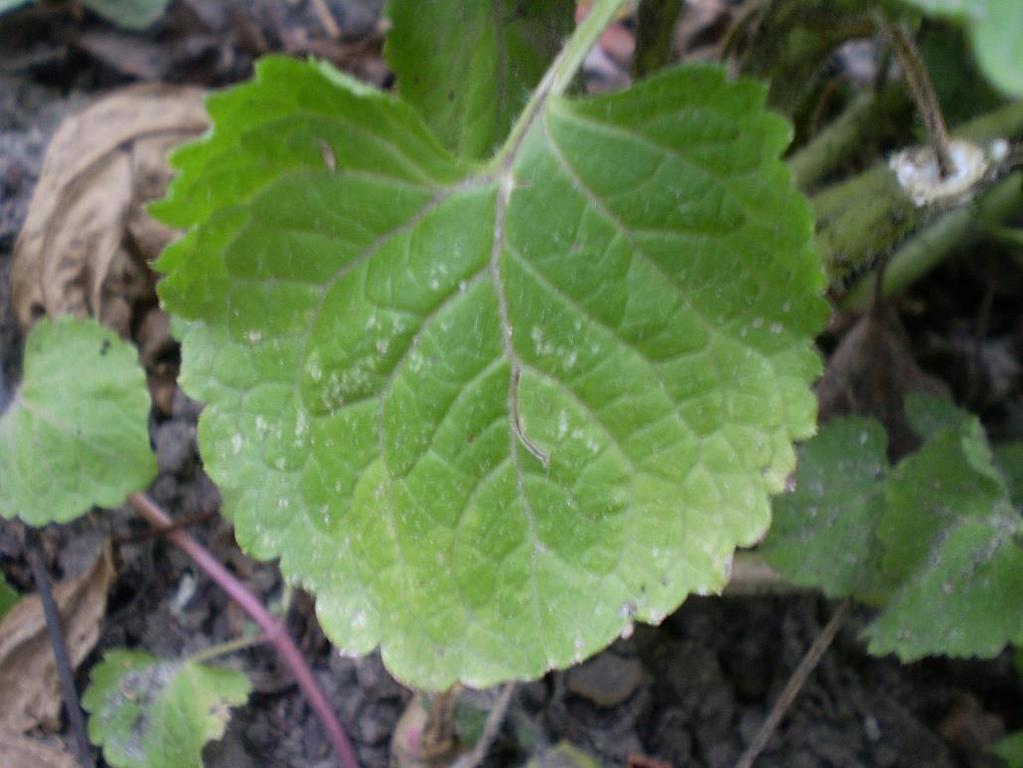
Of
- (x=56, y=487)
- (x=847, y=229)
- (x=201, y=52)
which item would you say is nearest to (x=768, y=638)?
(x=847, y=229)

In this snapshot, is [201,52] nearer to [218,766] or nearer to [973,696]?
[218,766]

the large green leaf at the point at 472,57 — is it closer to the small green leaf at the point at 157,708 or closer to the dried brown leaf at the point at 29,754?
the small green leaf at the point at 157,708

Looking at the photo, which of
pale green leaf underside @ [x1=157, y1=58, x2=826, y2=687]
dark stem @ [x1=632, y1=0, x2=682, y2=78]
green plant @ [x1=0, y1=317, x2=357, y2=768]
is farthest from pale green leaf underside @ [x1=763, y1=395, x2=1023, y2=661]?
green plant @ [x1=0, y1=317, x2=357, y2=768]

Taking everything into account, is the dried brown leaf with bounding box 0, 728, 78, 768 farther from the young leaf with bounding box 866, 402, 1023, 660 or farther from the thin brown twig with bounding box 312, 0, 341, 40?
the thin brown twig with bounding box 312, 0, 341, 40

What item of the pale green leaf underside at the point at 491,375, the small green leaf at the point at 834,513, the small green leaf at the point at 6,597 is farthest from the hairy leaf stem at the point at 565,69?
the small green leaf at the point at 6,597

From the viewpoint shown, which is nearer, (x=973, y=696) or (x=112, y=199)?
(x=973, y=696)

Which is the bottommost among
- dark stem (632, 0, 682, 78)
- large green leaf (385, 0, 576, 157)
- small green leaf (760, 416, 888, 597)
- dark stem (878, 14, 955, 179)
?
small green leaf (760, 416, 888, 597)
